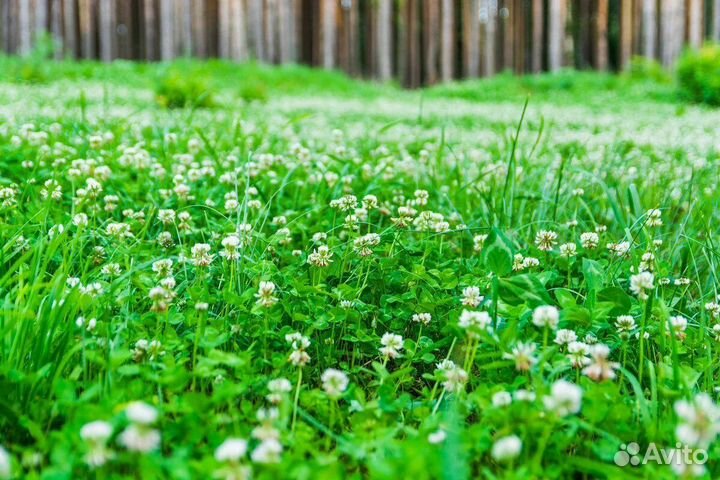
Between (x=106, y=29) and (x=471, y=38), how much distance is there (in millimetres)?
8925

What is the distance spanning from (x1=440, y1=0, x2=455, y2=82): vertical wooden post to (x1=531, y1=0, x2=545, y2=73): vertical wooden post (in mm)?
2046

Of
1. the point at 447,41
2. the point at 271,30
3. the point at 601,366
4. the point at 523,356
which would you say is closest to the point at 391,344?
the point at 523,356

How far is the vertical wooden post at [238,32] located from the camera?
1583cm

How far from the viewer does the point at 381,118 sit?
7578 mm

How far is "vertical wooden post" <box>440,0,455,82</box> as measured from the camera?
1748cm

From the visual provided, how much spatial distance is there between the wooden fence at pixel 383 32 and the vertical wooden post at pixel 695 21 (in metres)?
0.02

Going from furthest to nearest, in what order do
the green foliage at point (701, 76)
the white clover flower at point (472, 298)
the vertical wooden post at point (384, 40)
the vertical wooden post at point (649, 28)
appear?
1. the vertical wooden post at point (384, 40)
2. the vertical wooden post at point (649, 28)
3. the green foliage at point (701, 76)
4. the white clover flower at point (472, 298)

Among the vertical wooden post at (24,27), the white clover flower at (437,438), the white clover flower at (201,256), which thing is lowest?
the white clover flower at (437,438)

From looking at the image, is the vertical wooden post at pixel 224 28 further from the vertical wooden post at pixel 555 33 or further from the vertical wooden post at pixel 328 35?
the vertical wooden post at pixel 555 33

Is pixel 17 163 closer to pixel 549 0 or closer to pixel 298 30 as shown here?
pixel 298 30

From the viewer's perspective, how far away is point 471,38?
18.2 meters

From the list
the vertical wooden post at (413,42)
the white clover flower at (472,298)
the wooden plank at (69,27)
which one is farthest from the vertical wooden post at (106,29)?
the white clover flower at (472,298)

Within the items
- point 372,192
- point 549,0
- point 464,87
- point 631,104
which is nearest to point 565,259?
point 372,192

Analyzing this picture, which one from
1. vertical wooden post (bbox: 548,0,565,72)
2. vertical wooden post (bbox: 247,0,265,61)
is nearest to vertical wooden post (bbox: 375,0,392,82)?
vertical wooden post (bbox: 247,0,265,61)
